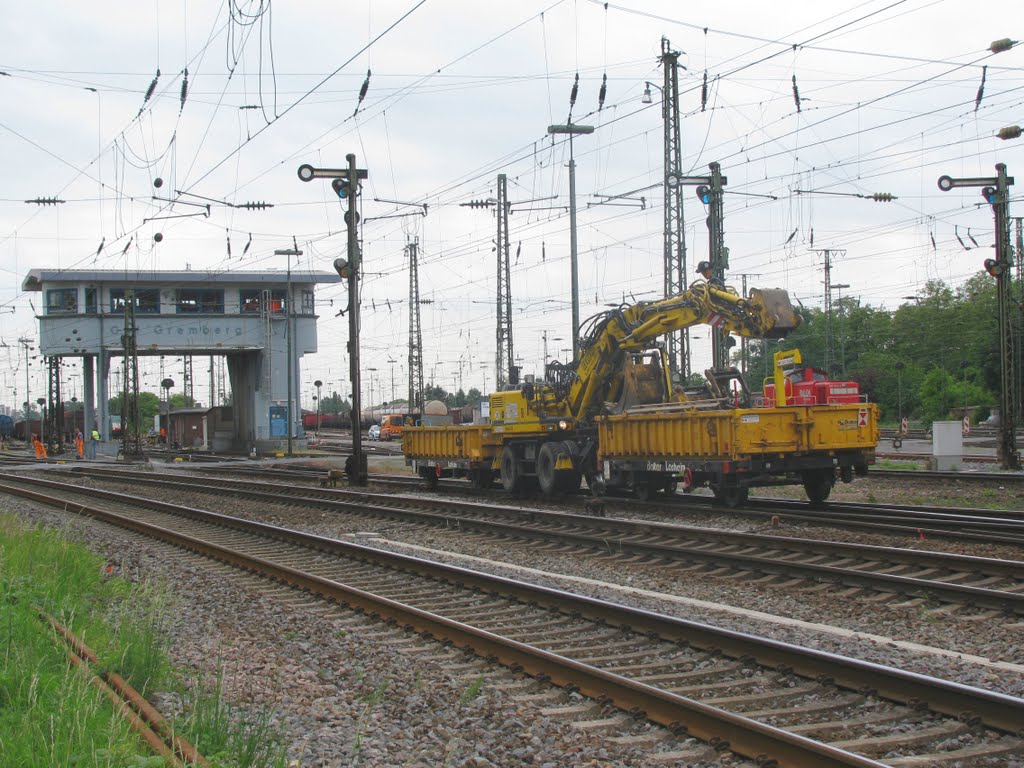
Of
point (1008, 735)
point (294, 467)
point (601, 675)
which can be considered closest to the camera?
point (1008, 735)

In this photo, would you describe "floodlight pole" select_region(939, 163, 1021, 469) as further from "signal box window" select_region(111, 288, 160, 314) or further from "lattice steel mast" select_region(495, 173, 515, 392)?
"signal box window" select_region(111, 288, 160, 314)

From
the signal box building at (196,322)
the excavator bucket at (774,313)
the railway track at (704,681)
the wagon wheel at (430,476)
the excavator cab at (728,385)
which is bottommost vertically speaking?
the railway track at (704,681)

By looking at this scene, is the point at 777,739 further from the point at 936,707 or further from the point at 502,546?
the point at 502,546

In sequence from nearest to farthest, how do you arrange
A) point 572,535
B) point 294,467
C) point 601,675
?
point 601,675 < point 572,535 < point 294,467

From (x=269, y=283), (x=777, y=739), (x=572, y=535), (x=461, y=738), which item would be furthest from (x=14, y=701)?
(x=269, y=283)

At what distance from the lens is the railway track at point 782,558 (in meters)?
9.60

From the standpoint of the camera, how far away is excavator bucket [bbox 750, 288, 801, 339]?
54.7 feet

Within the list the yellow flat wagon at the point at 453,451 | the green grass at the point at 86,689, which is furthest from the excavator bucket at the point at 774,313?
the green grass at the point at 86,689

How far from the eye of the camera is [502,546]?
1477 cm

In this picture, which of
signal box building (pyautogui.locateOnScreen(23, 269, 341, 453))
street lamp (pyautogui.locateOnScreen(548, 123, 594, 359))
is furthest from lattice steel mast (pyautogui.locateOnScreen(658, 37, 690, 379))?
signal box building (pyautogui.locateOnScreen(23, 269, 341, 453))

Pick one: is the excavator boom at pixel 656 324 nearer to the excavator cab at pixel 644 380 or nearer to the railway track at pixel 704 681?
the excavator cab at pixel 644 380

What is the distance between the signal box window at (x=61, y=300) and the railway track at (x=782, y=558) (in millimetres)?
49313

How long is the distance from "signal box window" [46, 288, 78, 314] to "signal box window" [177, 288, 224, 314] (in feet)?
20.1

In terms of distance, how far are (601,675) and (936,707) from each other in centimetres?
208
